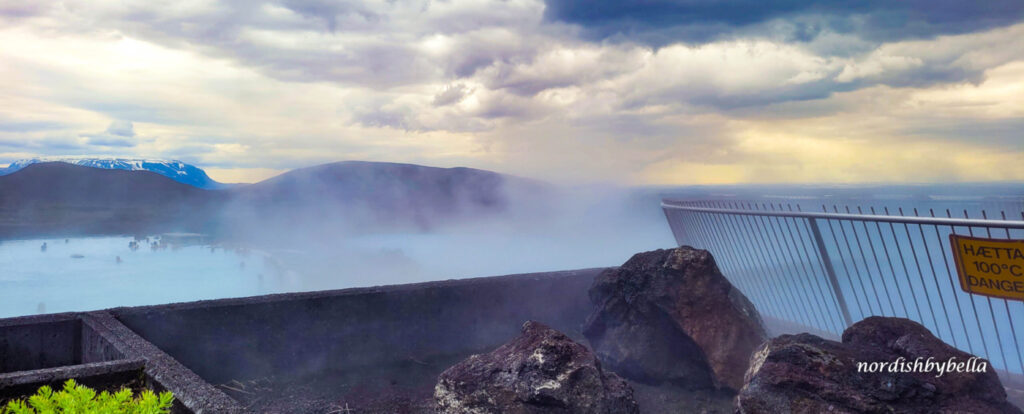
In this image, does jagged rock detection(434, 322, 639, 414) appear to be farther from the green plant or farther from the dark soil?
the green plant

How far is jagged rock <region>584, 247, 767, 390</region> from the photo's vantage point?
5.51 metres

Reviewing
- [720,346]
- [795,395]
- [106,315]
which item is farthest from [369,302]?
[795,395]

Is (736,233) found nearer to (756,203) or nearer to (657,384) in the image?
(756,203)

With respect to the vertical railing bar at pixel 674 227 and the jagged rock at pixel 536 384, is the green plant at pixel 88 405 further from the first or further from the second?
the vertical railing bar at pixel 674 227

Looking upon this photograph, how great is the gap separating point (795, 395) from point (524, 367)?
1.64m

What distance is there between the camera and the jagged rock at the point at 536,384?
392 centimetres

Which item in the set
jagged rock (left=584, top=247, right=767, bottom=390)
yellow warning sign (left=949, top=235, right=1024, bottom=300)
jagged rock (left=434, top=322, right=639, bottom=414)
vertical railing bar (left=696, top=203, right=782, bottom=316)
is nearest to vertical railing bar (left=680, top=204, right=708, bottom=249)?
vertical railing bar (left=696, top=203, right=782, bottom=316)

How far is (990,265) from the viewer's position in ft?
14.4

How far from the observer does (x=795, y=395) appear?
351 cm

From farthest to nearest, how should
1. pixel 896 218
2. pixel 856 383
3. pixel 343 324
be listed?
pixel 343 324, pixel 896 218, pixel 856 383

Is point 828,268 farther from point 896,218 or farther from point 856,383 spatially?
point 856,383

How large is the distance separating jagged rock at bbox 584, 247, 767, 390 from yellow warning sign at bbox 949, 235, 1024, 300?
1759 mm

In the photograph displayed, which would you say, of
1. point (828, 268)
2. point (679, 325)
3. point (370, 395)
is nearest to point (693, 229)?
point (828, 268)

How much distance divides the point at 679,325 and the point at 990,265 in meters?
2.34
